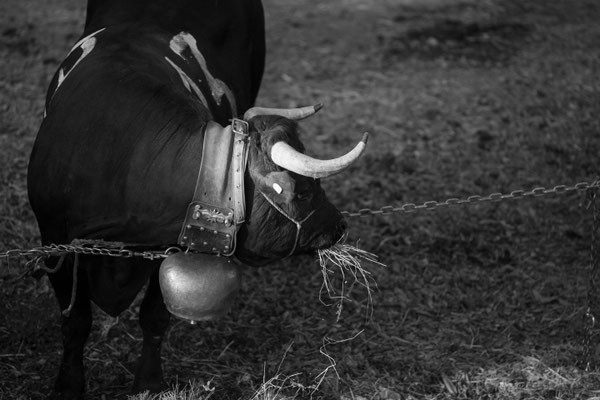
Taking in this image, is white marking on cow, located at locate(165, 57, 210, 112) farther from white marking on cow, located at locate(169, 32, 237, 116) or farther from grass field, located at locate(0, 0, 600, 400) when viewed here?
grass field, located at locate(0, 0, 600, 400)

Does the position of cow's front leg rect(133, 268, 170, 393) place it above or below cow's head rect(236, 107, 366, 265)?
below

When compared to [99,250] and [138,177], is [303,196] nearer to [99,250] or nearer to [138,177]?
[138,177]

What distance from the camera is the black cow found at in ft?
10.9

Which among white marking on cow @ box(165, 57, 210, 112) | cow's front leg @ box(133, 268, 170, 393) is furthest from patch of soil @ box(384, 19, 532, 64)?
cow's front leg @ box(133, 268, 170, 393)

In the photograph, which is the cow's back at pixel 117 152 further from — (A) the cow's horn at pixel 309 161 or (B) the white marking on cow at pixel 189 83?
A: (A) the cow's horn at pixel 309 161

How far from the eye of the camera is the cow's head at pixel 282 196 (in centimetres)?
319

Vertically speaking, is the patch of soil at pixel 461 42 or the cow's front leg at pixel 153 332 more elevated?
the cow's front leg at pixel 153 332

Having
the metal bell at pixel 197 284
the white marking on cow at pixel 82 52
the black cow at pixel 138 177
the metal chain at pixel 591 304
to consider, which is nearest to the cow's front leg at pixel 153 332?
the black cow at pixel 138 177

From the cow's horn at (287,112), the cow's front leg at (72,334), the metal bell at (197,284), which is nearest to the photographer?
the metal bell at (197,284)

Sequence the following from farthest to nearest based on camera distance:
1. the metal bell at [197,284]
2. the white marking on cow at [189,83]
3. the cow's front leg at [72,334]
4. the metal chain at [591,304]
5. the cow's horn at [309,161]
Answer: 1. the metal chain at [591,304]
2. the white marking on cow at [189,83]
3. the cow's front leg at [72,334]
4. the metal bell at [197,284]
5. the cow's horn at [309,161]

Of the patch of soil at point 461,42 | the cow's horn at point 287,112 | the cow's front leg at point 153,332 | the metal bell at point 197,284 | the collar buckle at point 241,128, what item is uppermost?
the collar buckle at point 241,128

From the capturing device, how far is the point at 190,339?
441 centimetres

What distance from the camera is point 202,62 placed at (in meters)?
4.46

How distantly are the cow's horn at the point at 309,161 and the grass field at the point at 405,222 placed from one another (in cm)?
110
